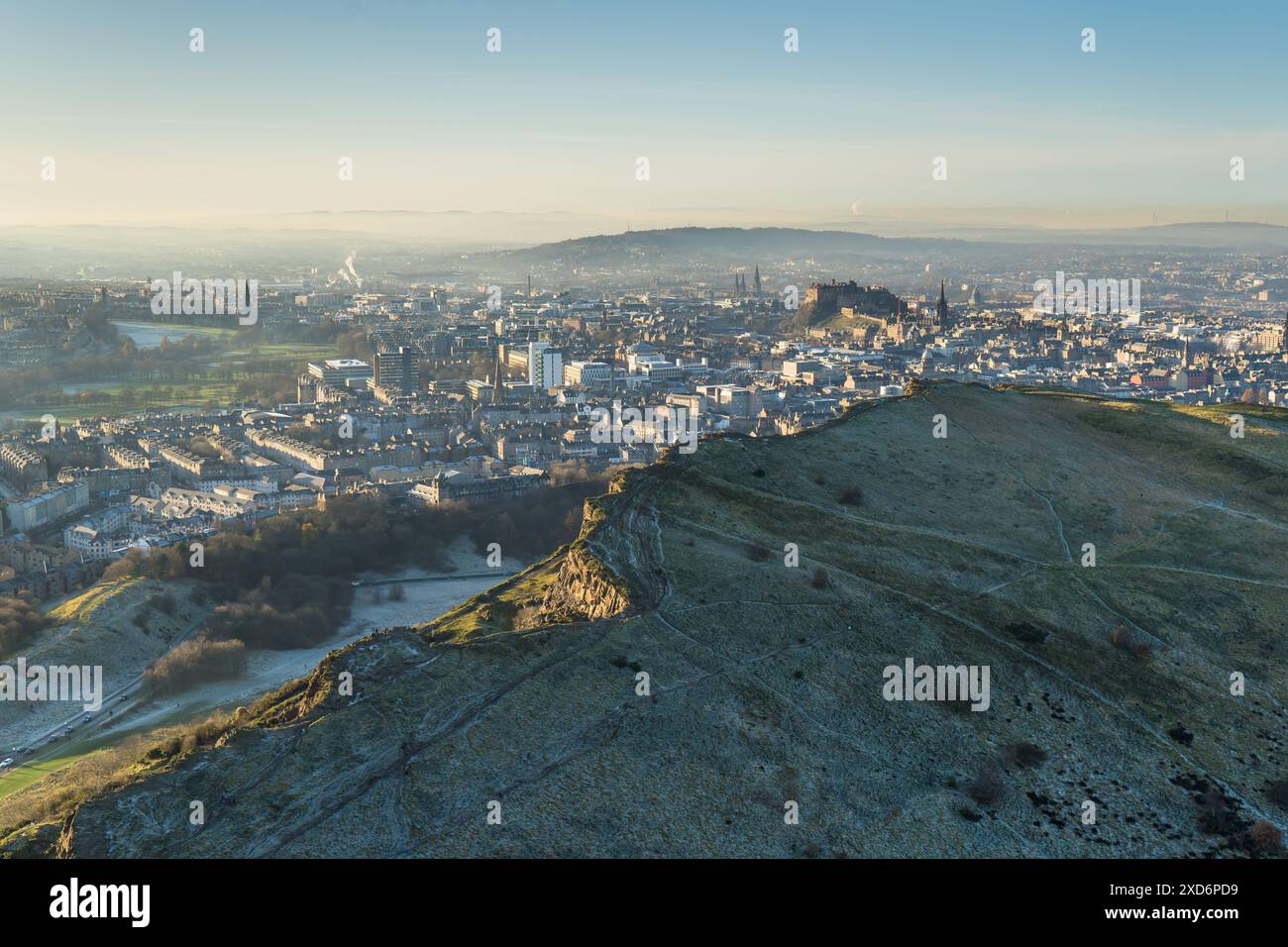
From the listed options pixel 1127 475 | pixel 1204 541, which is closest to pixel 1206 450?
pixel 1127 475

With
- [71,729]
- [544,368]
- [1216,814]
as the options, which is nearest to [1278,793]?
[1216,814]

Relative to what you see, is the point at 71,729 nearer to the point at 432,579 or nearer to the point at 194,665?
the point at 194,665

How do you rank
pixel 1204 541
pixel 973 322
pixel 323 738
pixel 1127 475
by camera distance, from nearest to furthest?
pixel 323 738
pixel 1204 541
pixel 1127 475
pixel 973 322

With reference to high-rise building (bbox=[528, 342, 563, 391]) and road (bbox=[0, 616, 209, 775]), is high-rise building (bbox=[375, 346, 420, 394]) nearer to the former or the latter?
high-rise building (bbox=[528, 342, 563, 391])

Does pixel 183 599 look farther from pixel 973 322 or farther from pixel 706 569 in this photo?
pixel 973 322

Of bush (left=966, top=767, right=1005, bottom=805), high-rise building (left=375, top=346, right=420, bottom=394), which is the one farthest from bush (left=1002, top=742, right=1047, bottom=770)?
A: high-rise building (left=375, top=346, right=420, bottom=394)

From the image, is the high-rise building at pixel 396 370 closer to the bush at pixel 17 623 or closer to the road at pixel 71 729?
the bush at pixel 17 623
